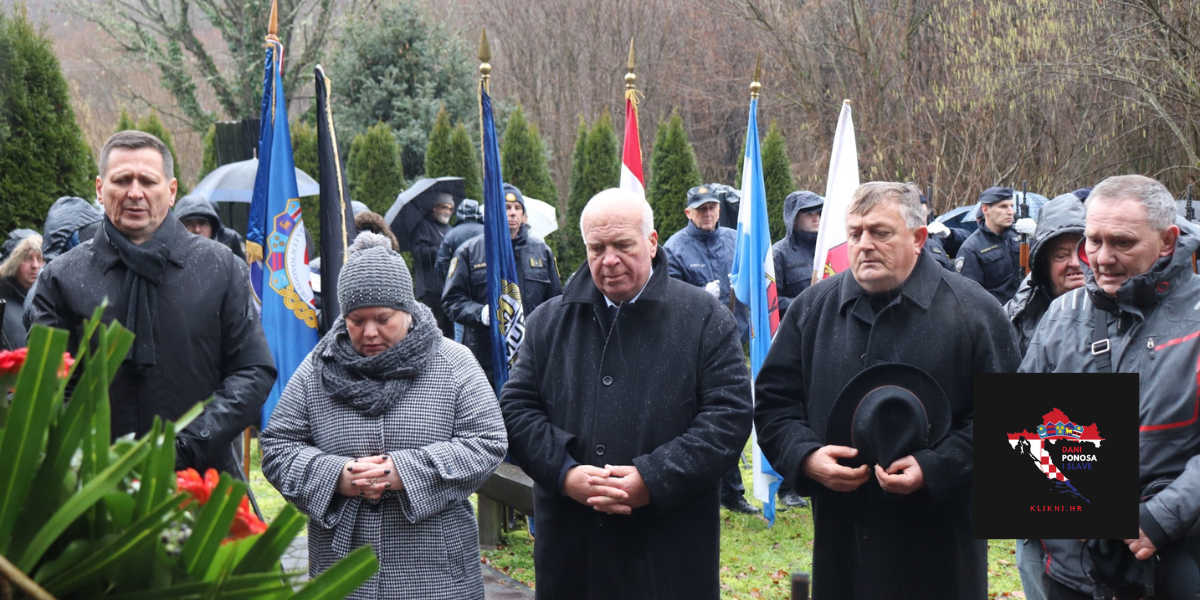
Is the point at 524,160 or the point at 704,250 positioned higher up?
the point at 524,160

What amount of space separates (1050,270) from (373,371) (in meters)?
2.53

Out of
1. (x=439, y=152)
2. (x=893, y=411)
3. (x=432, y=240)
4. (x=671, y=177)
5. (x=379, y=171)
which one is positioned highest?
(x=439, y=152)

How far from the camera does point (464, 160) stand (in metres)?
16.9

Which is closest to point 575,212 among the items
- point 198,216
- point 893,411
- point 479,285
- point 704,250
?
point 704,250

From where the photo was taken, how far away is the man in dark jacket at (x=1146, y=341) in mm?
2922

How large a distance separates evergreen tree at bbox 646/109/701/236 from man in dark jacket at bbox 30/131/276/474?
14.0 metres

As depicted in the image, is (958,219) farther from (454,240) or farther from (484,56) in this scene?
(484,56)

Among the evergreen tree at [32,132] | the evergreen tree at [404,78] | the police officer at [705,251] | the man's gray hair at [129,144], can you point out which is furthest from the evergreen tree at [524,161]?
the man's gray hair at [129,144]

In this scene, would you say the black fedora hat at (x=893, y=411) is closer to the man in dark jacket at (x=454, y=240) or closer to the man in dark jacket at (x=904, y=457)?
the man in dark jacket at (x=904, y=457)

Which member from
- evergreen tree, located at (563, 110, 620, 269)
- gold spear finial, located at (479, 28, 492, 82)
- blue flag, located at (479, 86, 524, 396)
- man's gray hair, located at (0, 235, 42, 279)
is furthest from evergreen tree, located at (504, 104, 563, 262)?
gold spear finial, located at (479, 28, 492, 82)

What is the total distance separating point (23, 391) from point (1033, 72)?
1672 centimetres

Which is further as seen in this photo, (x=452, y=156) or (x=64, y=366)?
(x=452, y=156)

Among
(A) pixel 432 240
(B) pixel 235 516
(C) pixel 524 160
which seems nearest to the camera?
(B) pixel 235 516

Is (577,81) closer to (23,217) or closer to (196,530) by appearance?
(23,217)
